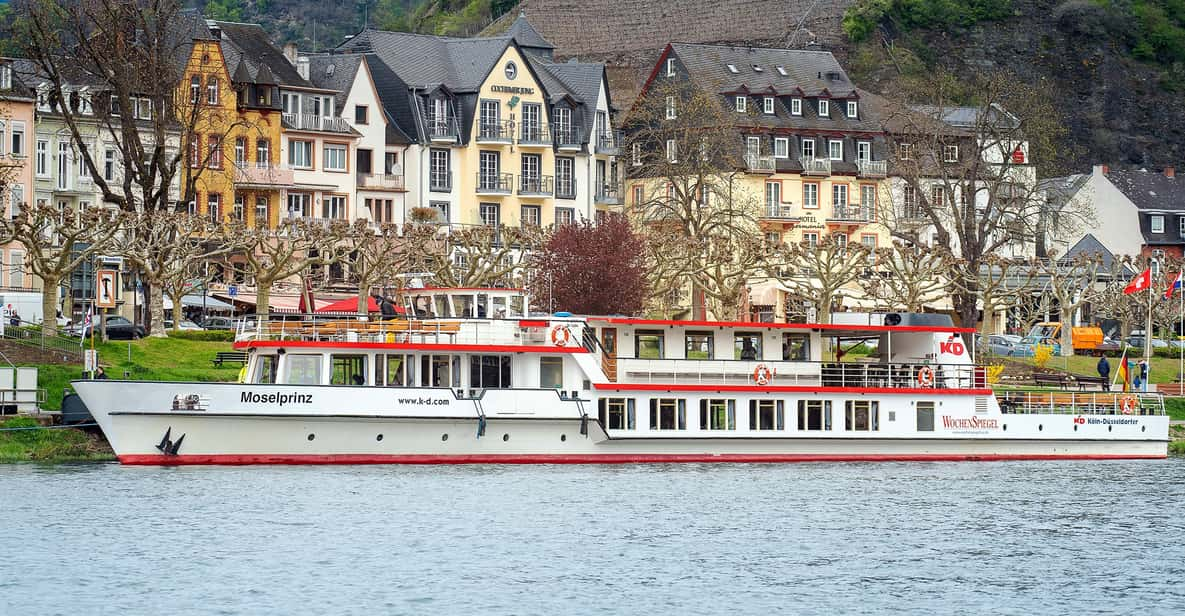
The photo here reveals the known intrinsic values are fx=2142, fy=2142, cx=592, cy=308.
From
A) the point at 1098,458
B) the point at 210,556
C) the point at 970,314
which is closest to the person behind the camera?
the point at 210,556

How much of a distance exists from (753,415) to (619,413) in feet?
12.6

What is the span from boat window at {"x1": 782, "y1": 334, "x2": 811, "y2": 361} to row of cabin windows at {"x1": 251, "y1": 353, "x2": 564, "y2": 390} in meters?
6.72

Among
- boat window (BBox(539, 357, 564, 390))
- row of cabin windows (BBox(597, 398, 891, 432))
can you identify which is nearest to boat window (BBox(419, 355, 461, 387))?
boat window (BBox(539, 357, 564, 390))

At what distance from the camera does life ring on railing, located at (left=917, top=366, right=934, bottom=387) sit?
190ft

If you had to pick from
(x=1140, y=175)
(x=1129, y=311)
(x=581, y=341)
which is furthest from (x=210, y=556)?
(x=1140, y=175)

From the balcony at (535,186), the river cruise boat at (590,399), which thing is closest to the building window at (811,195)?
the balcony at (535,186)

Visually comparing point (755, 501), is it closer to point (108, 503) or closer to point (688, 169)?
point (108, 503)

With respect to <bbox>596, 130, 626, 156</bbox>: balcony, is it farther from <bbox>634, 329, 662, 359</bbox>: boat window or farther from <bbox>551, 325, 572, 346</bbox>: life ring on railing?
<bbox>551, 325, 572, 346</bbox>: life ring on railing

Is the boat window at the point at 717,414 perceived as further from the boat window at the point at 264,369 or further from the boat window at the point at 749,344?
the boat window at the point at 264,369

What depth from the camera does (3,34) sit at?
10656 cm

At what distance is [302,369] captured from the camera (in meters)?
51.8

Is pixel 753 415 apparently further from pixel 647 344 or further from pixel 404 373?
pixel 404 373

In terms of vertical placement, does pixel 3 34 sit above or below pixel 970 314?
above

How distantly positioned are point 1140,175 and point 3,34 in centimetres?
6419
